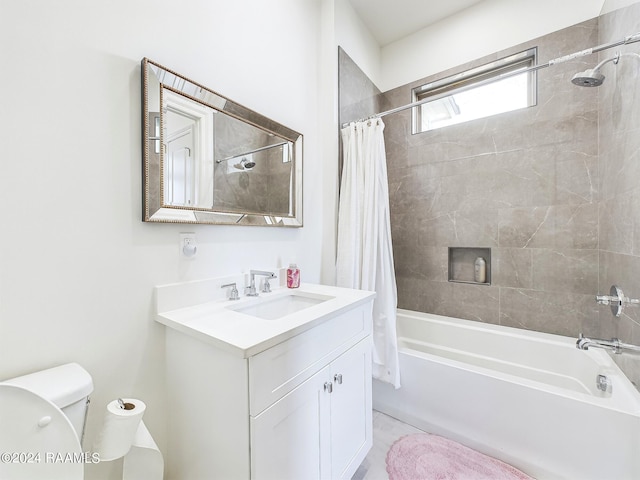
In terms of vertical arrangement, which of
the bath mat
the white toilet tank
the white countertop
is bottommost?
the bath mat

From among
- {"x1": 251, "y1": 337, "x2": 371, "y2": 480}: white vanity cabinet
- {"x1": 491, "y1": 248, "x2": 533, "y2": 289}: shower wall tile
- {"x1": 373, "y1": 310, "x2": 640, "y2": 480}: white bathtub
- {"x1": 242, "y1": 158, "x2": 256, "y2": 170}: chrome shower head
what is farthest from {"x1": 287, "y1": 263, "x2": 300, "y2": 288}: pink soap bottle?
{"x1": 491, "y1": 248, "x2": 533, "y2": 289}: shower wall tile

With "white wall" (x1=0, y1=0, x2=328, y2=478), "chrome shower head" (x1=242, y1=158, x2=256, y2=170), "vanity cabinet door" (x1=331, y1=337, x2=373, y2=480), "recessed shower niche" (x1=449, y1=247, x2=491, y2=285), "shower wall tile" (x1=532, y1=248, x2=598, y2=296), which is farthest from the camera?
"recessed shower niche" (x1=449, y1=247, x2=491, y2=285)

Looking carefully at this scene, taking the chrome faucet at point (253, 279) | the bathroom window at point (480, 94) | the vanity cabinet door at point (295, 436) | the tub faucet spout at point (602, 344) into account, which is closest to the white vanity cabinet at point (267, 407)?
the vanity cabinet door at point (295, 436)

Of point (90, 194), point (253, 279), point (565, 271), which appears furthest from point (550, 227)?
point (90, 194)

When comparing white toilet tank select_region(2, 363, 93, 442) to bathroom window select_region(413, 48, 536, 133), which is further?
bathroom window select_region(413, 48, 536, 133)

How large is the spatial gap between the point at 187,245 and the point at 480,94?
8.22ft

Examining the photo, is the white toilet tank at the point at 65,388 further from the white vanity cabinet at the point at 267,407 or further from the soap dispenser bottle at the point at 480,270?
the soap dispenser bottle at the point at 480,270

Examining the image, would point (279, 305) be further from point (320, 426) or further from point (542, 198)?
point (542, 198)

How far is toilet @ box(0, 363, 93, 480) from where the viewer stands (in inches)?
24.3

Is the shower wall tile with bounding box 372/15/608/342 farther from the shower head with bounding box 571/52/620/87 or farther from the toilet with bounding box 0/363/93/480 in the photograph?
the toilet with bounding box 0/363/93/480

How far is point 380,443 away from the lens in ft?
5.24

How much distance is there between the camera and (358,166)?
193cm

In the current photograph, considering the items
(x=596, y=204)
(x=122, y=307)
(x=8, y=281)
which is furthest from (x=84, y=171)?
(x=596, y=204)

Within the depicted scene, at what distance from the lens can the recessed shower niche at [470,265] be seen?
7.11 ft
